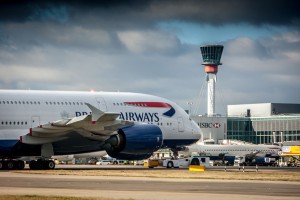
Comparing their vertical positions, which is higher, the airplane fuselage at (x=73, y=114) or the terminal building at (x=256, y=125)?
the terminal building at (x=256, y=125)

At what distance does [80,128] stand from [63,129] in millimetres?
1252

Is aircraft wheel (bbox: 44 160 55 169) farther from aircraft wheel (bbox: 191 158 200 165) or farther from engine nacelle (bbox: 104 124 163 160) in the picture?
aircraft wheel (bbox: 191 158 200 165)

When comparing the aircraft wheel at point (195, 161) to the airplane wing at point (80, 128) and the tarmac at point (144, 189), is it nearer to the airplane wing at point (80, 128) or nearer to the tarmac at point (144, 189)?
the airplane wing at point (80, 128)

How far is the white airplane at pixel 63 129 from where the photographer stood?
5659cm

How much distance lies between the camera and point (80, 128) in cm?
5712

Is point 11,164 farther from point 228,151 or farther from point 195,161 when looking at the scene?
point 228,151

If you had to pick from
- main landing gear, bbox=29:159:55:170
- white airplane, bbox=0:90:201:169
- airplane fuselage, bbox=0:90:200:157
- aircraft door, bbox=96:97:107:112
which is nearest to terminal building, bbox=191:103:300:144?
airplane fuselage, bbox=0:90:200:157

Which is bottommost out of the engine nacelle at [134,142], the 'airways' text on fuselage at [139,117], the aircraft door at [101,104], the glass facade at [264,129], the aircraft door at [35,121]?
the engine nacelle at [134,142]

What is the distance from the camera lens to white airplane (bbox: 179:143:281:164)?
102m

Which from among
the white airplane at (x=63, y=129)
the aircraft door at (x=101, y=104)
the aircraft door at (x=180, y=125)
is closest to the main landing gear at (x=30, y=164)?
the white airplane at (x=63, y=129)

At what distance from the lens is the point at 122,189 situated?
1337 inches

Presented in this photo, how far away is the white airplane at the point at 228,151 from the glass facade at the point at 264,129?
33.0 meters

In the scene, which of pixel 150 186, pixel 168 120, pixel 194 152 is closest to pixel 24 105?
pixel 168 120

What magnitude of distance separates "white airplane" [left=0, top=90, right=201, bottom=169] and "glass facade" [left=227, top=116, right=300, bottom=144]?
279ft
